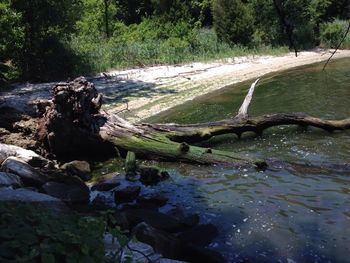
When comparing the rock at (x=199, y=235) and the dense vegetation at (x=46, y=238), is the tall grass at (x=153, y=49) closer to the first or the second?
the rock at (x=199, y=235)

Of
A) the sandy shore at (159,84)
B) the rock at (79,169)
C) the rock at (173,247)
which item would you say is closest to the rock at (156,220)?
the rock at (173,247)

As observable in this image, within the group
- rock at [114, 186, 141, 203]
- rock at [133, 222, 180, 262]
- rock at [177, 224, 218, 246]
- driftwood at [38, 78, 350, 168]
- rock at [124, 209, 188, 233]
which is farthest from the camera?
driftwood at [38, 78, 350, 168]

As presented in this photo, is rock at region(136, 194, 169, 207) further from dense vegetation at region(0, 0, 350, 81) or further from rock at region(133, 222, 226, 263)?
dense vegetation at region(0, 0, 350, 81)

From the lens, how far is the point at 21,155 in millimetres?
8914

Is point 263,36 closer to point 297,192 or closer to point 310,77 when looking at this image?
point 310,77

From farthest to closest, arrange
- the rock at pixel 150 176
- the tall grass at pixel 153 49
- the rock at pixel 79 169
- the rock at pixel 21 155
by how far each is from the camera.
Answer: the tall grass at pixel 153 49 < the rock at pixel 79 169 < the rock at pixel 21 155 < the rock at pixel 150 176

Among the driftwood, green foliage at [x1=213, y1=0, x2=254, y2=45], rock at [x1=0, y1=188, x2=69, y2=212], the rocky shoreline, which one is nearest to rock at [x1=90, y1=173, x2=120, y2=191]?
the rocky shoreline

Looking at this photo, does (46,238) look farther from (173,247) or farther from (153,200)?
(153,200)

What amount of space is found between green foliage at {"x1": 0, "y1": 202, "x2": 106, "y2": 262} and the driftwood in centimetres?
582

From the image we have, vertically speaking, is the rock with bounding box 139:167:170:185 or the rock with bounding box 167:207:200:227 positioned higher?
the rock with bounding box 139:167:170:185

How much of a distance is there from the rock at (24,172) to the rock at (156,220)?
1.77m

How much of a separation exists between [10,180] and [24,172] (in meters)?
0.54

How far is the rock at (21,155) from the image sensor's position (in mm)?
8828

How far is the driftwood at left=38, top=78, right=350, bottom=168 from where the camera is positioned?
9.39 metres
